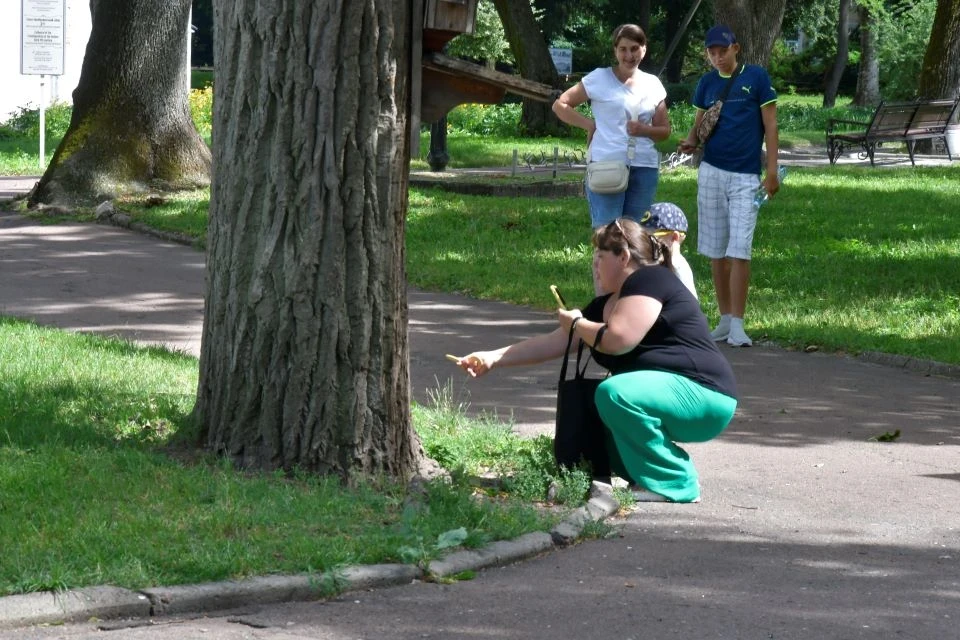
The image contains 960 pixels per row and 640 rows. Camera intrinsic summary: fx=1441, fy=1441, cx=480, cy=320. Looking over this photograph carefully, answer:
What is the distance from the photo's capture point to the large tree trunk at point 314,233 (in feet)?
19.0

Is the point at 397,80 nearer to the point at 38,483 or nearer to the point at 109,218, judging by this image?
the point at 38,483

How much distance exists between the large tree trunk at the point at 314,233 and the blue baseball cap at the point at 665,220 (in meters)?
1.75

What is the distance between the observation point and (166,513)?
530 centimetres

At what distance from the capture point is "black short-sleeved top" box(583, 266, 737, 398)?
612cm

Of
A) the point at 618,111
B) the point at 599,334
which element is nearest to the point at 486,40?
the point at 618,111

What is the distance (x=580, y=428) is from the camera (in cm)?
619

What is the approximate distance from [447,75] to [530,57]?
26254 millimetres

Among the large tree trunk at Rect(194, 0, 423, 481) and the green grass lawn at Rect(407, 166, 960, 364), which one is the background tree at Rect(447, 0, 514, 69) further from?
the large tree trunk at Rect(194, 0, 423, 481)

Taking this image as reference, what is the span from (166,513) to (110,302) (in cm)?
626

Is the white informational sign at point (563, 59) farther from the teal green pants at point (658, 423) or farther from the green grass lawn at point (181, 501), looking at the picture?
the teal green pants at point (658, 423)

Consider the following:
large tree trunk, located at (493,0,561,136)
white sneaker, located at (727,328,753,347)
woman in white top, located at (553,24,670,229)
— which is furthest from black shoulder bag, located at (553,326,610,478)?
large tree trunk, located at (493,0,561,136)

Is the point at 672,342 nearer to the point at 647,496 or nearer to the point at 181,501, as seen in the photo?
the point at 647,496

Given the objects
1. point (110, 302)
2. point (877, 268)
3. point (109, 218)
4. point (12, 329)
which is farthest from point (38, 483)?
point (109, 218)

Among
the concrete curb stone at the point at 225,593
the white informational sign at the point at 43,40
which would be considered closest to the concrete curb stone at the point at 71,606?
the concrete curb stone at the point at 225,593
